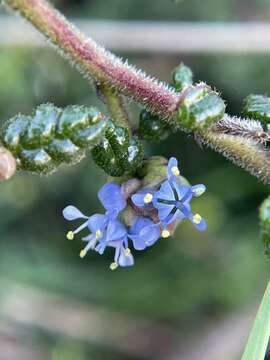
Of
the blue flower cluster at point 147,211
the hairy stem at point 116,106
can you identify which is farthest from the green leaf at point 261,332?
the hairy stem at point 116,106

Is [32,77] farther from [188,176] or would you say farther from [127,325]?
[127,325]

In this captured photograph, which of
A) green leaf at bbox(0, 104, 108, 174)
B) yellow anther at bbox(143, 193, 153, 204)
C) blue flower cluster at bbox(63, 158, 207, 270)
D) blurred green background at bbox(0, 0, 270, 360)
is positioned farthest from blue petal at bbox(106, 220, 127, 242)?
blurred green background at bbox(0, 0, 270, 360)

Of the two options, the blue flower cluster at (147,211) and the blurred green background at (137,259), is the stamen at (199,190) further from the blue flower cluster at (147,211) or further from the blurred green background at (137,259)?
the blurred green background at (137,259)

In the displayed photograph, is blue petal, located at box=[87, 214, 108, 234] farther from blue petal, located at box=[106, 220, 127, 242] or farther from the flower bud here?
the flower bud

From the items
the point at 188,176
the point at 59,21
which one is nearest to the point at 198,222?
the point at 59,21

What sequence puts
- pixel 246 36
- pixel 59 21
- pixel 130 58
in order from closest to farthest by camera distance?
pixel 59 21
pixel 246 36
pixel 130 58

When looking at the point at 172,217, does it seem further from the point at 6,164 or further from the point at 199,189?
the point at 6,164
